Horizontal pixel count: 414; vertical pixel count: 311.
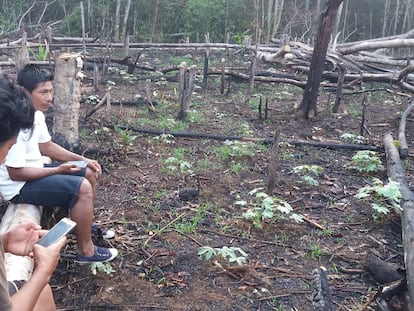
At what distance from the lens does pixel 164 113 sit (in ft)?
25.3

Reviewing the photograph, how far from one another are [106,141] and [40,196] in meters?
2.79

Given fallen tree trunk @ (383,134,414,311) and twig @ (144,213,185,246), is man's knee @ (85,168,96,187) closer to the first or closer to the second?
twig @ (144,213,185,246)

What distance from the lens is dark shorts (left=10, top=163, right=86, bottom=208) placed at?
3.09 meters

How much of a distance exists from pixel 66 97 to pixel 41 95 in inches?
53.0

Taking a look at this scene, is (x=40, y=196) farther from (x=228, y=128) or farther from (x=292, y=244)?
(x=228, y=128)

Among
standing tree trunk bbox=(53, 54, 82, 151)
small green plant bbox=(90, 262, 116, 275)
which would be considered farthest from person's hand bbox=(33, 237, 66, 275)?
standing tree trunk bbox=(53, 54, 82, 151)

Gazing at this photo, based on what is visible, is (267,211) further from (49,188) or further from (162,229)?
(49,188)

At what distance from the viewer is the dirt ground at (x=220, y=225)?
312 cm

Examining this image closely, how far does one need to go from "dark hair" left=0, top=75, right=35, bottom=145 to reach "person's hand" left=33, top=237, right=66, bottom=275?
0.56 meters

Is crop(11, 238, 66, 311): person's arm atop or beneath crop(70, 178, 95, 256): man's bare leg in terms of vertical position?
atop

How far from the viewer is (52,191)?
309 centimetres

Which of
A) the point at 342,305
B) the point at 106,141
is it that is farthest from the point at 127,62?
the point at 342,305

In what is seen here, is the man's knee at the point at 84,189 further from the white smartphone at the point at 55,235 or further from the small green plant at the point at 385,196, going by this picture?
the small green plant at the point at 385,196

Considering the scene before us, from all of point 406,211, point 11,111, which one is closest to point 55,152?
point 11,111
